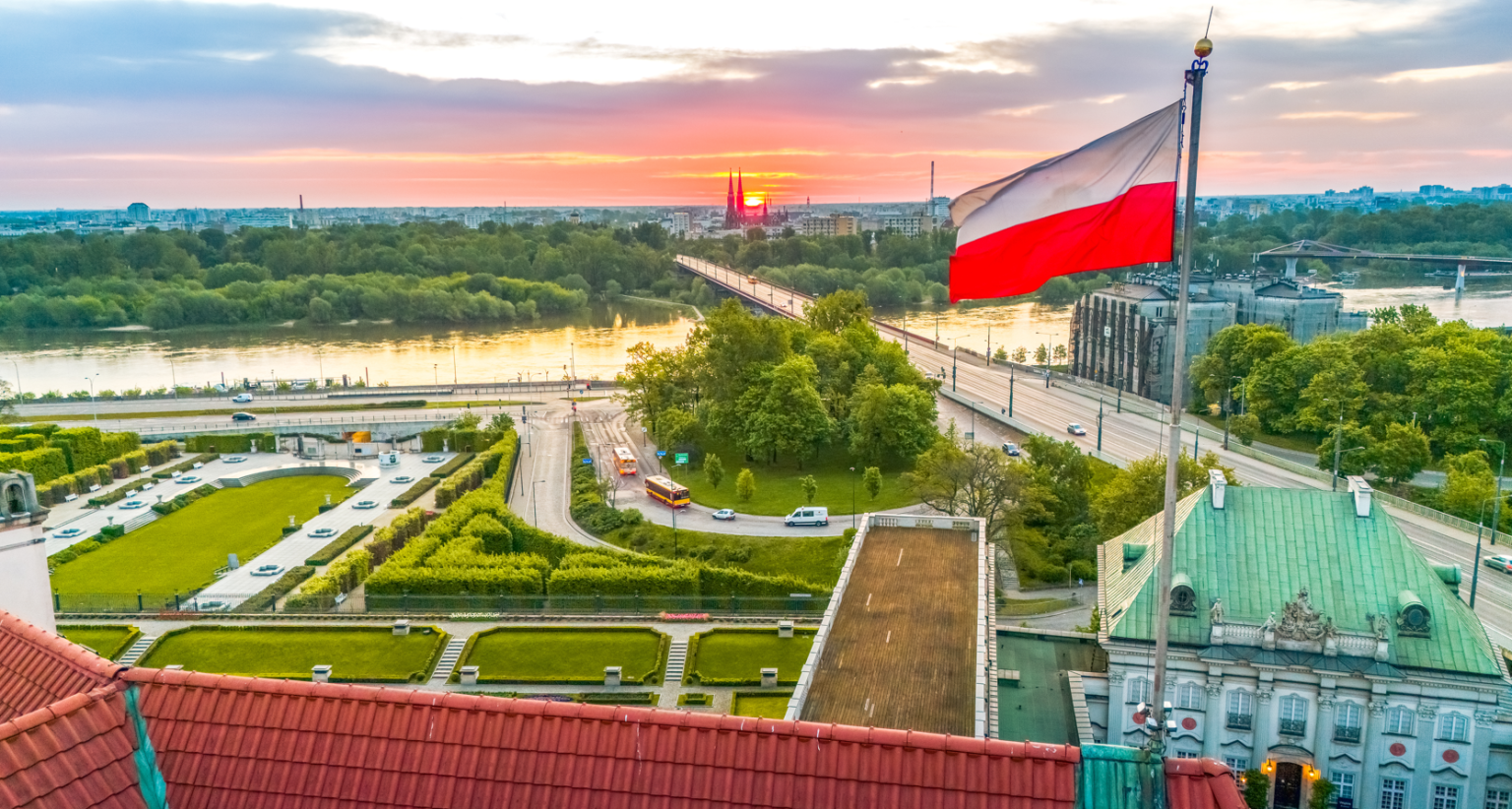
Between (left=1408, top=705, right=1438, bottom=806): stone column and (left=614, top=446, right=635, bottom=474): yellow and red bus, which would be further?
(left=614, top=446, right=635, bottom=474): yellow and red bus

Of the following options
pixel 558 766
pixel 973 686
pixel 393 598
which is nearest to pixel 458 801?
pixel 558 766

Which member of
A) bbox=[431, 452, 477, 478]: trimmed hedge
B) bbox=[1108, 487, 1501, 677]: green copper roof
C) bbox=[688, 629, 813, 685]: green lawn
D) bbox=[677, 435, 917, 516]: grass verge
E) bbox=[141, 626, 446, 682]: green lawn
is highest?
bbox=[1108, 487, 1501, 677]: green copper roof

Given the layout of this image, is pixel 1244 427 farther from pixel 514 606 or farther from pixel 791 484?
pixel 514 606

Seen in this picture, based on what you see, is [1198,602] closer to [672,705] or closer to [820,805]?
[672,705]

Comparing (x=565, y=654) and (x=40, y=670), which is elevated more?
(x=40, y=670)

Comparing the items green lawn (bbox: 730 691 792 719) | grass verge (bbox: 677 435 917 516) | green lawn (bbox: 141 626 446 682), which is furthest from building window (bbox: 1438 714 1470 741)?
grass verge (bbox: 677 435 917 516)

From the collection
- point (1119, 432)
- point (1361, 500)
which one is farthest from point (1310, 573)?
point (1119, 432)

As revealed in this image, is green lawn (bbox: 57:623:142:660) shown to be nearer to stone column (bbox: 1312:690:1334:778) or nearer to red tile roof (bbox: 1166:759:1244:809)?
red tile roof (bbox: 1166:759:1244:809)
